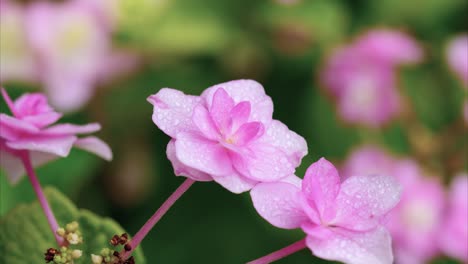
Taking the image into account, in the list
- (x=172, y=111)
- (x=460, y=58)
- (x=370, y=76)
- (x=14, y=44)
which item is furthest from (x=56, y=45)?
(x=172, y=111)

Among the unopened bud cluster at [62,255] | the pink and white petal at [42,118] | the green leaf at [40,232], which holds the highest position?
the pink and white petal at [42,118]

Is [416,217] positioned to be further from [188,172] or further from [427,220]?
[188,172]

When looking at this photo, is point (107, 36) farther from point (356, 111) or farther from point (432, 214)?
point (432, 214)

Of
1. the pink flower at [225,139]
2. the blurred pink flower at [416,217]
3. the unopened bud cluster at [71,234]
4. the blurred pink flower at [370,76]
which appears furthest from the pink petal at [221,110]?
the blurred pink flower at [370,76]

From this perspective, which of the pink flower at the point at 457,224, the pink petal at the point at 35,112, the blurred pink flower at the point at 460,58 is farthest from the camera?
the blurred pink flower at the point at 460,58

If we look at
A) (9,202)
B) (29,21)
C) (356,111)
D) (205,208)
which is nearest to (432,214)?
(356,111)

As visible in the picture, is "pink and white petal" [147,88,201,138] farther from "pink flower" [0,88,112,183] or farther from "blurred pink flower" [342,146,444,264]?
"blurred pink flower" [342,146,444,264]

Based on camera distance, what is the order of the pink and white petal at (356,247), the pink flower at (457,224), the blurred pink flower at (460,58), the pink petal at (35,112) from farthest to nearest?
the blurred pink flower at (460,58), the pink flower at (457,224), the pink petal at (35,112), the pink and white petal at (356,247)

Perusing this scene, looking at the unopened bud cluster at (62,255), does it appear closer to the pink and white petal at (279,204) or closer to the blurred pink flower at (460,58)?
the pink and white petal at (279,204)
